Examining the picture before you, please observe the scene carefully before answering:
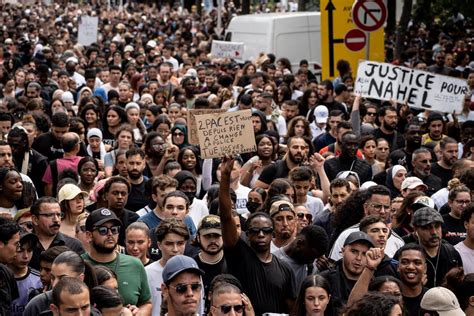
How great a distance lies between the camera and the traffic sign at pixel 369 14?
15945 millimetres

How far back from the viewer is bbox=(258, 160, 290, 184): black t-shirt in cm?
1264

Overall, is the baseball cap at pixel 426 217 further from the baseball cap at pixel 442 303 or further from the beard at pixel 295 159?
the beard at pixel 295 159

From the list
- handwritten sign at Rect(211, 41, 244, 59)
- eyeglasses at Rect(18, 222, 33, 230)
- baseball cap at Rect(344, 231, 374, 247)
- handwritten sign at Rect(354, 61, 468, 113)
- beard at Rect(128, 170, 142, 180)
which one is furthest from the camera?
handwritten sign at Rect(211, 41, 244, 59)

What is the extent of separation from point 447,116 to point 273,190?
6.70m

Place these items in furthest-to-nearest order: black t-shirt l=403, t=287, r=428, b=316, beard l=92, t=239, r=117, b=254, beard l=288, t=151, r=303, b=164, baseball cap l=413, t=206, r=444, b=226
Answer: beard l=288, t=151, r=303, b=164, baseball cap l=413, t=206, r=444, b=226, beard l=92, t=239, r=117, b=254, black t-shirt l=403, t=287, r=428, b=316

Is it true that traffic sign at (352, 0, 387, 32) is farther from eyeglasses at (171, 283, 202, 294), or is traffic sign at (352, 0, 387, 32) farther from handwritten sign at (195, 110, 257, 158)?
eyeglasses at (171, 283, 202, 294)

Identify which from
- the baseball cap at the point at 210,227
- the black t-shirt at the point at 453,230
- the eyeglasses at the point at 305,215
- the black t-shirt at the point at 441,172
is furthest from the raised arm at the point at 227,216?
the black t-shirt at the point at 441,172

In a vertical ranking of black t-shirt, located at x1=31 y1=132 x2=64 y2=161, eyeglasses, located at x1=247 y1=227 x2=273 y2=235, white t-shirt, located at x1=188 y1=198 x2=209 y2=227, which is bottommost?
black t-shirt, located at x1=31 y1=132 x2=64 y2=161

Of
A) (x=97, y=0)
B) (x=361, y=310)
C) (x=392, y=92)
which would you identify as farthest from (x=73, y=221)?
(x=97, y=0)

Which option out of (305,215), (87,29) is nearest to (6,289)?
(305,215)

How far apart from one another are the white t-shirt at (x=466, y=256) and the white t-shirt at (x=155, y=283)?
7.50 ft

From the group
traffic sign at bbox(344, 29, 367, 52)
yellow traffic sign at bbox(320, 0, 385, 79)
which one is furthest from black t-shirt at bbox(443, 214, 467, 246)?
yellow traffic sign at bbox(320, 0, 385, 79)

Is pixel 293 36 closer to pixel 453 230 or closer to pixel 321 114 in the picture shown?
pixel 321 114

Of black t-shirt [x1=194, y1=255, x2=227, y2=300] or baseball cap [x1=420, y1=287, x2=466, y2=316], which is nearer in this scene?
baseball cap [x1=420, y1=287, x2=466, y2=316]
